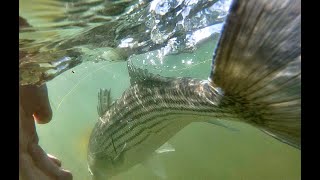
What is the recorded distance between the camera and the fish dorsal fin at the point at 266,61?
5.22 feet

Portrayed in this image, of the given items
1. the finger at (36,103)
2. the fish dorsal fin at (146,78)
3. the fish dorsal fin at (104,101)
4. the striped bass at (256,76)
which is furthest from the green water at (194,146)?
the striped bass at (256,76)

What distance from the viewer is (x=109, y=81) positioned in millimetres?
18344

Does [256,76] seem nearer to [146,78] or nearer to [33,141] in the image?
[33,141]

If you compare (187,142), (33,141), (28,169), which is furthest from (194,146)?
(28,169)

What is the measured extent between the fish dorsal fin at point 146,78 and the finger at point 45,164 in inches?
48.2

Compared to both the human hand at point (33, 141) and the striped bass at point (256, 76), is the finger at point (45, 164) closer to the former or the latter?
the human hand at point (33, 141)

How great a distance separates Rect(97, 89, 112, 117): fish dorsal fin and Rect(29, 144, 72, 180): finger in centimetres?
169

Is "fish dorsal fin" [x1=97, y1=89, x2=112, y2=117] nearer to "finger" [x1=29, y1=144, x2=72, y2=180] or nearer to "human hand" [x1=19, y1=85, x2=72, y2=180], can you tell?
"human hand" [x1=19, y1=85, x2=72, y2=180]

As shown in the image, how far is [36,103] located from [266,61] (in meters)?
2.44

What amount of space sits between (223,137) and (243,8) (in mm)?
19478

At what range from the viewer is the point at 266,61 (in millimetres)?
1729

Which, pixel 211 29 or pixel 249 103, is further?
pixel 211 29
